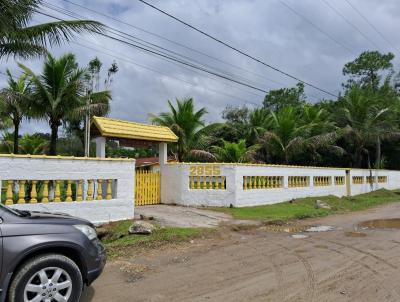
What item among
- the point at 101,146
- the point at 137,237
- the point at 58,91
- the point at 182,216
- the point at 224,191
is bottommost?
the point at 137,237

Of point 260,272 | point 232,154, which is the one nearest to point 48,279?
point 260,272

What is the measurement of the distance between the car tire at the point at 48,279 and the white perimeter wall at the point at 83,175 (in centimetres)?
500

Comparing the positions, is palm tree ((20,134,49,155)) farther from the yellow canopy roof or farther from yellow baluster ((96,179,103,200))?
yellow baluster ((96,179,103,200))

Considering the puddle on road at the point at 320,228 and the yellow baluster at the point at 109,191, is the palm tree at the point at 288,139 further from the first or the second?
the yellow baluster at the point at 109,191

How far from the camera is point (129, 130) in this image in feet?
49.1

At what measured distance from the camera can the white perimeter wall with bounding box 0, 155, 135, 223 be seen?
9.25 meters

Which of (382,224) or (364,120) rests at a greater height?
(364,120)

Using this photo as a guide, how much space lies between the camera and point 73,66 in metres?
19.3

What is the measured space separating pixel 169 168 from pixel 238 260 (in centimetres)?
861

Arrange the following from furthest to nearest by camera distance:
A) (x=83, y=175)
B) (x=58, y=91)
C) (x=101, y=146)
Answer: (x=58, y=91)
(x=101, y=146)
(x=83, y=175)

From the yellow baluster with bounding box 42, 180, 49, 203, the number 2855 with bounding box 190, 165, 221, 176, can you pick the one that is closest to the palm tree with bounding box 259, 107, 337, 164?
the number 2855 with bounding box 190, 165, 221, 176

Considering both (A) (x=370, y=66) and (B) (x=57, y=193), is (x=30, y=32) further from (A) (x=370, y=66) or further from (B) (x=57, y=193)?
(A) (x=370, y=66)

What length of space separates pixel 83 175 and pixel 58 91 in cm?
982

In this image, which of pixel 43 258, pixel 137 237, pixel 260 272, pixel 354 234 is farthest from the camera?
pixel 354 234
